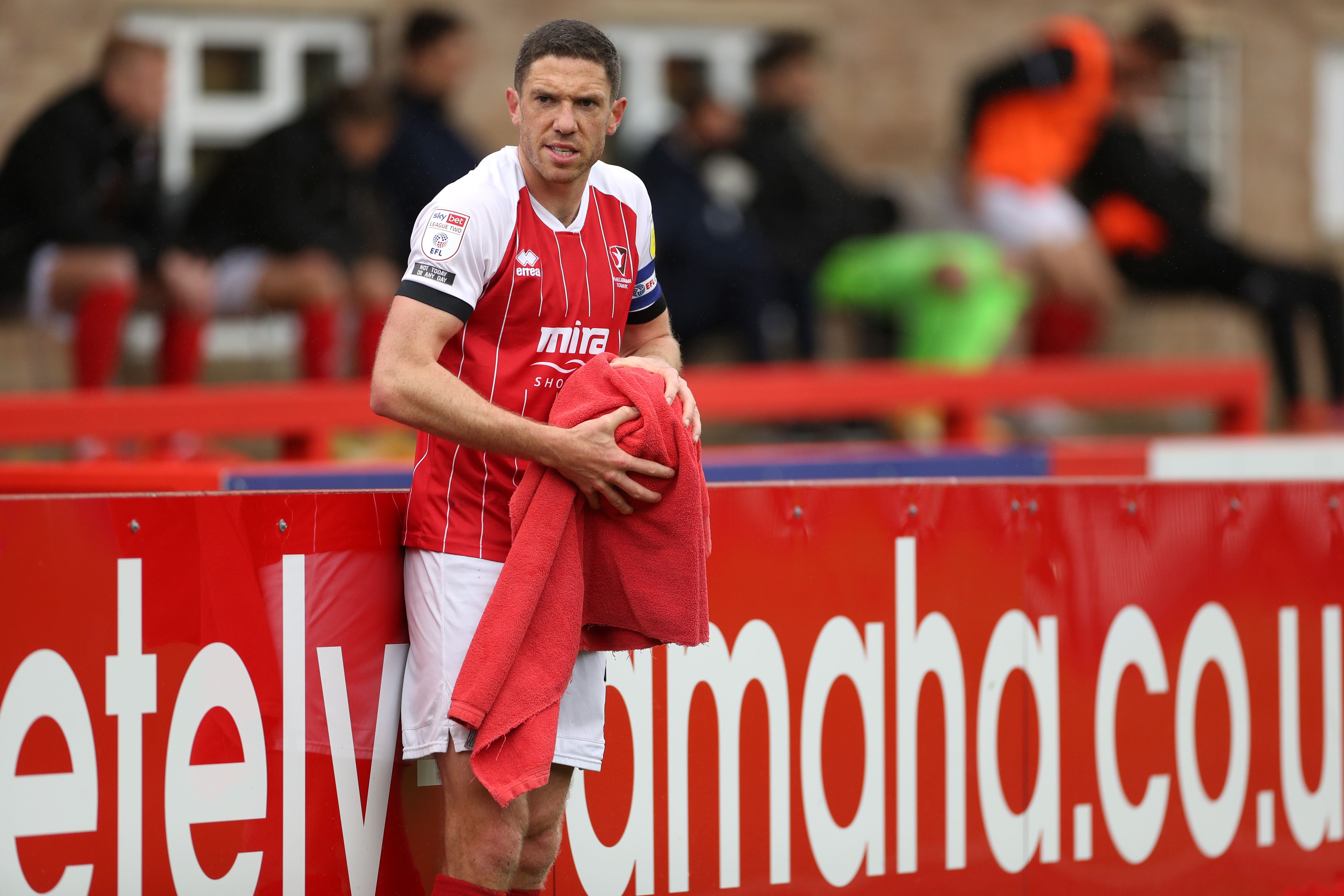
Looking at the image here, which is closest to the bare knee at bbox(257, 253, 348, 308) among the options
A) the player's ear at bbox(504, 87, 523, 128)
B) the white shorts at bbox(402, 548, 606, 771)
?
the white shorts at bbox(402, 548, 606, 771)

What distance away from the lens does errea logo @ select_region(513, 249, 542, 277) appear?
9.91 ft

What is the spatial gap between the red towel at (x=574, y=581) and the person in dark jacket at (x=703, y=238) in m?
5.69

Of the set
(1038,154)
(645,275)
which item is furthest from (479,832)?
(1038,154)

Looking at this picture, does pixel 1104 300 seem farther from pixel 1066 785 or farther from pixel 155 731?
pixel 155 731

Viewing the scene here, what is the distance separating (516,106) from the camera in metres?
3.07

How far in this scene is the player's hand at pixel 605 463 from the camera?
2908mm

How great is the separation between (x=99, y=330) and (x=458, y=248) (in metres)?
4.63

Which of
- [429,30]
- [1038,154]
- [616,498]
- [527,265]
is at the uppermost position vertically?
[429,30]

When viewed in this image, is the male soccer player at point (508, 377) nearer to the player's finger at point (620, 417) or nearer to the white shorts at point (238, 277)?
the player's finger at point (620, 417)

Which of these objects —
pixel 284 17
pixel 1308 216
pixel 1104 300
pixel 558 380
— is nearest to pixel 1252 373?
pixel 1104 300

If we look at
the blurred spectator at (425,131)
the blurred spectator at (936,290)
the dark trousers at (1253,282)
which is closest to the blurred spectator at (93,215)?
the blurred spectator at (425,131)

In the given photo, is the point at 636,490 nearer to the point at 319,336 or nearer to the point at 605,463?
the point at 605,463

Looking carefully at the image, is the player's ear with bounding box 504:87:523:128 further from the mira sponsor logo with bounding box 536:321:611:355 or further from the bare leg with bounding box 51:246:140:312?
the bare leg with bounding box 51:246:140:312

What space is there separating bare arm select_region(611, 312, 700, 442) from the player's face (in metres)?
0.38
